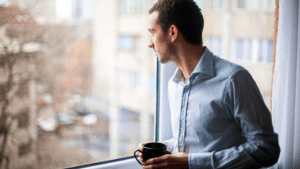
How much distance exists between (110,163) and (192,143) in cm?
56

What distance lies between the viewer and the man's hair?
1044mm

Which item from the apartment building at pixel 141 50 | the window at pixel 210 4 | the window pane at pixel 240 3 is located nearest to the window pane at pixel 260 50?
the apartment building at pixel 141 50

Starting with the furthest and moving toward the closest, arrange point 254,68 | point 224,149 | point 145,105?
point 254,68
point 145,105
point 224,149

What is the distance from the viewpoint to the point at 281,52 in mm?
1410

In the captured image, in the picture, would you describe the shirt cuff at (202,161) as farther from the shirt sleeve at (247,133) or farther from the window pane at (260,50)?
the window pane at (260,50)

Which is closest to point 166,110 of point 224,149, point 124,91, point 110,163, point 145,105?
point 145,105

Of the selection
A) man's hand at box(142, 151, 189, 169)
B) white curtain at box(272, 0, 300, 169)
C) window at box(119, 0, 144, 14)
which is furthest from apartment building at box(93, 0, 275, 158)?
man's hand at box(142, 151, 189, 169)

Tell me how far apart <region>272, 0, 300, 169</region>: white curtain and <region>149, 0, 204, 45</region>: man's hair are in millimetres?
631

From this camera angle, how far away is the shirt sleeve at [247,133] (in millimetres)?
882

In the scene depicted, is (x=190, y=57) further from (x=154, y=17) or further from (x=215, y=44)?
(x=215, y=44)

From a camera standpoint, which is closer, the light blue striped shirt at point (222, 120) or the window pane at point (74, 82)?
the light blue striped shirt at point (222, 120)

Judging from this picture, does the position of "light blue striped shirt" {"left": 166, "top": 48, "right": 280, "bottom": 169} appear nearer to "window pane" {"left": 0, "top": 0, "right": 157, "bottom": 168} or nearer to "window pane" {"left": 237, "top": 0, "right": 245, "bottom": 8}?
"window pane" {"left": 0, "top": 0, "right": 157, "bottom": 168}

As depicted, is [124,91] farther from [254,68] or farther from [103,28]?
[254,68]

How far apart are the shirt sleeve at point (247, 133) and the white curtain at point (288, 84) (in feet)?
2.03
